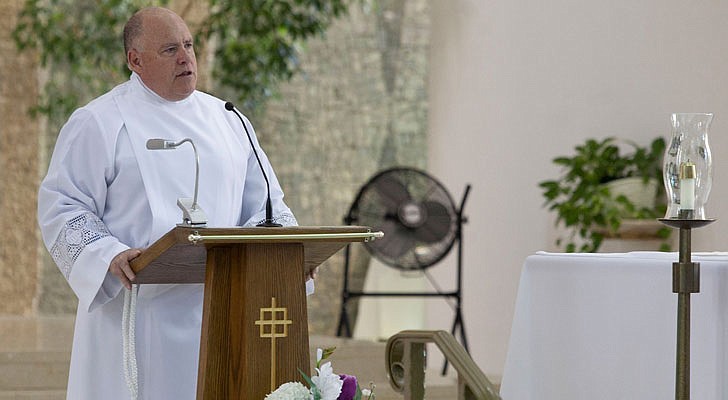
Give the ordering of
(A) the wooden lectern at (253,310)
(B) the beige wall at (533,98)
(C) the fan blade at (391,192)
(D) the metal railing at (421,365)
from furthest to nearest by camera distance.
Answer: (C) the fan blade at (391,192) < (B) the beige wall at (533,98) < (A) the wooden lectern at (253,310) < (D) the metal railing at (421,365)

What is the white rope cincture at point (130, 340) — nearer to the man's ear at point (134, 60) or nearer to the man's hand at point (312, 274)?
the man's hand at point (312, 274)

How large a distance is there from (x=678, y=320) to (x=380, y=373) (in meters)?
3.71

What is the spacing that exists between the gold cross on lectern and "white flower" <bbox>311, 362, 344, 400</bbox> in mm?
92

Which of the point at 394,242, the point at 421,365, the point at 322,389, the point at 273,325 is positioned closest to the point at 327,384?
the point at 322,389

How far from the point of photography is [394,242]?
668cm

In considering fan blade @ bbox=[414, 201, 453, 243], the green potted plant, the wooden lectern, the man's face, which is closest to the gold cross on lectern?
the wooden lectern

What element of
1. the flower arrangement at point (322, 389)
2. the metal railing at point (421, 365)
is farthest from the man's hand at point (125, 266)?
the metal railing at point (421, 365)

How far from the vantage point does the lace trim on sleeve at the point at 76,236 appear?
2713 mm

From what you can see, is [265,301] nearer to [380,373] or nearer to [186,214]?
[186,214]

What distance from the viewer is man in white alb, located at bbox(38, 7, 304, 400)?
2.81 metres

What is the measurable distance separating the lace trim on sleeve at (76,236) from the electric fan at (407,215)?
3870 mm

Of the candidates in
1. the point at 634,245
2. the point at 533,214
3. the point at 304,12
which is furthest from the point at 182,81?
the point at 304,12

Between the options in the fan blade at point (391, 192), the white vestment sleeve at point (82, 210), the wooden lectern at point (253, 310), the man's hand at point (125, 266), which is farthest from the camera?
the fan blade at point (391, 192)

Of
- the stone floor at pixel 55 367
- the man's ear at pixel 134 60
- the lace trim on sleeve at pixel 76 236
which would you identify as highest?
the man's ear at pixel 134 60
